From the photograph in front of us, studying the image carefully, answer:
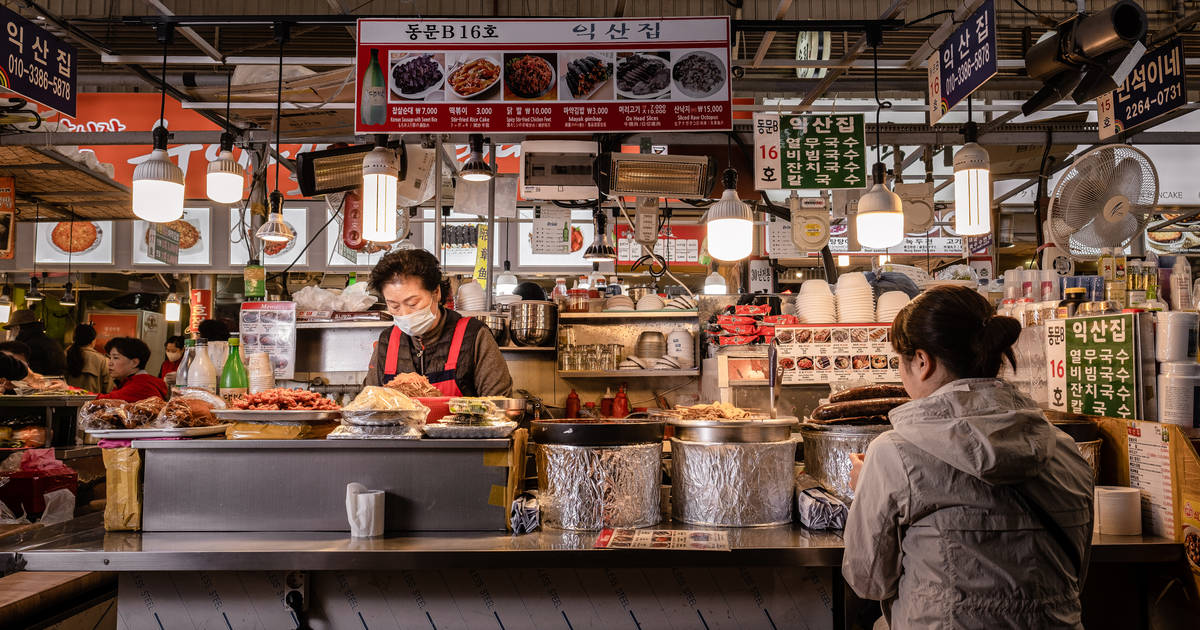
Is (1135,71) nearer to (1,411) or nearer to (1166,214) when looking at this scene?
(1166,214)

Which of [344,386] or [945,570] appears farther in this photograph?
[344,386]

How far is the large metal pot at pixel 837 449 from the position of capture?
7.72 feet

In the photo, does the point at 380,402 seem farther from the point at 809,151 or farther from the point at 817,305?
the point at 809,151

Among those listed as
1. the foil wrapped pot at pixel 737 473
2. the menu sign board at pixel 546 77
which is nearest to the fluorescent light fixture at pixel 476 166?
the menu sign board at pixel 546 77

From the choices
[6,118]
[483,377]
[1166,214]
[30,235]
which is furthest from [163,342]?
[1166,214]

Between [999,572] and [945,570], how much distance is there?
108mm

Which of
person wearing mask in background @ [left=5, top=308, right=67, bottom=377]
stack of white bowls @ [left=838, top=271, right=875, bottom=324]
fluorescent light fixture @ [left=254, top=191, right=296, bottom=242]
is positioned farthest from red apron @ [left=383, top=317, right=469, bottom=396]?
person wearing mask in background @ [left=5, top=308, right=67, bottom=377]

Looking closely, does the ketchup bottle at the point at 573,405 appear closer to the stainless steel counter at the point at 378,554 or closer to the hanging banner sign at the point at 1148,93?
the stainless steel counter at the point at 378,554

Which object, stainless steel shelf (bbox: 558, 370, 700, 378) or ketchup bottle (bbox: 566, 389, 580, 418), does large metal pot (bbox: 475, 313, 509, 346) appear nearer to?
stainless steel shelf (bbox: 558, 370, 700, 378)

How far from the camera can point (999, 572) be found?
151 centimetres

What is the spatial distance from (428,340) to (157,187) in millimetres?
1652

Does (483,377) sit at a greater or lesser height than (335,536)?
greater

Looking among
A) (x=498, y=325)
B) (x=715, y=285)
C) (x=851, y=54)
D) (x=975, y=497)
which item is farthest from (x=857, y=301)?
(x=715, y=285)

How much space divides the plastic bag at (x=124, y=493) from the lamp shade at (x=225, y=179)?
2.24 metres
